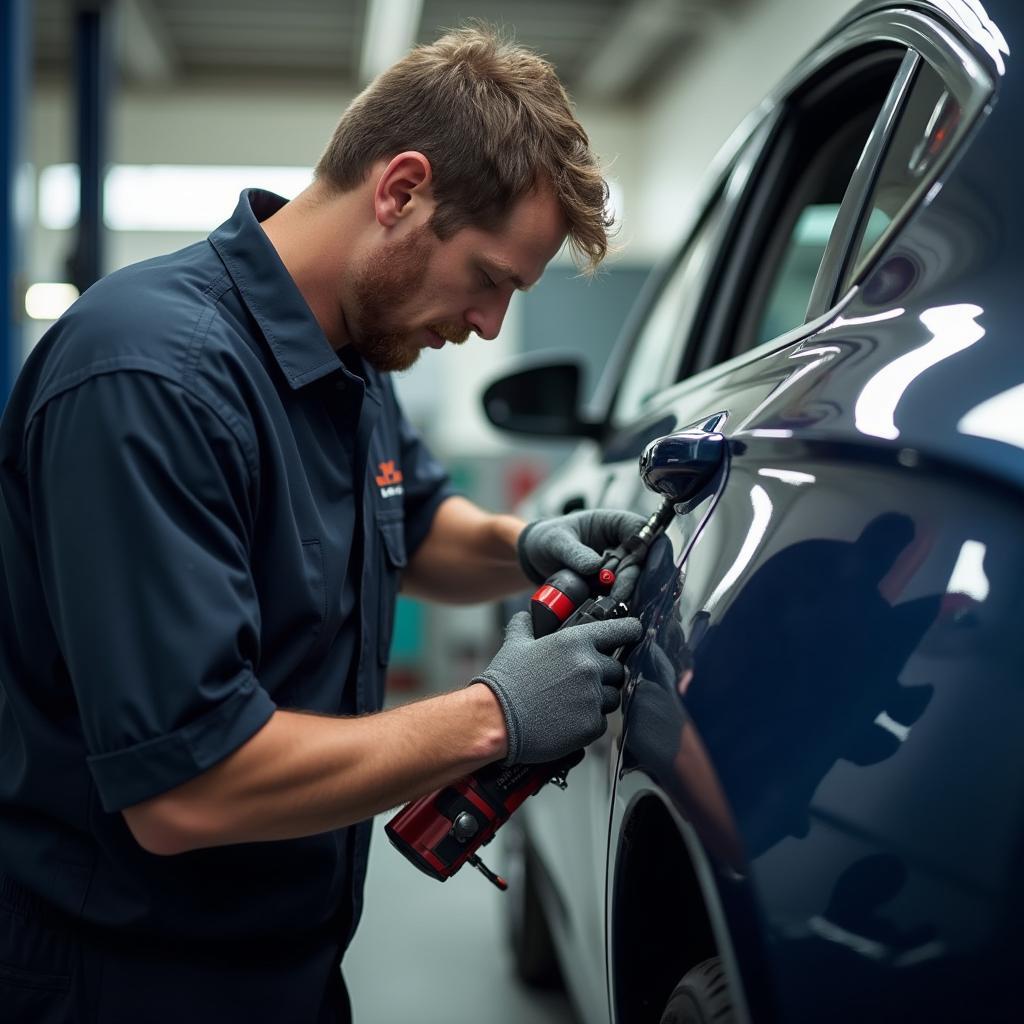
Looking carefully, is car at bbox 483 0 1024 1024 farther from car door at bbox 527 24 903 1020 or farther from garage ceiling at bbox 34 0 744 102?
garage ceiling at bbox 34 0 744 102

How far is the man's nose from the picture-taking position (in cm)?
145

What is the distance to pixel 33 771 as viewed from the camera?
1232mm

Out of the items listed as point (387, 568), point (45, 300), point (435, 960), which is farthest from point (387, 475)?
point (45, 300)

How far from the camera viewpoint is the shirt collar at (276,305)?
4.23ft

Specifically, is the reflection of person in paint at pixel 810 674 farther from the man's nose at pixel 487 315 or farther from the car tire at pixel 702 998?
the man's nose at pixel 487 315

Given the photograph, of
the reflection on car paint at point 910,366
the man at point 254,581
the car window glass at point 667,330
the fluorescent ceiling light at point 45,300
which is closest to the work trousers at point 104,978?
the man at point 254,581

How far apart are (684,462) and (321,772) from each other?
452mm

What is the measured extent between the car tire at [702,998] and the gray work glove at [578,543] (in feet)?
1.28

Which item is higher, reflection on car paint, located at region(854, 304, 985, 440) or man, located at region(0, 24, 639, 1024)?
reflection on car paint, located at region(854, 304, 985, 440)

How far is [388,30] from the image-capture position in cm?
743

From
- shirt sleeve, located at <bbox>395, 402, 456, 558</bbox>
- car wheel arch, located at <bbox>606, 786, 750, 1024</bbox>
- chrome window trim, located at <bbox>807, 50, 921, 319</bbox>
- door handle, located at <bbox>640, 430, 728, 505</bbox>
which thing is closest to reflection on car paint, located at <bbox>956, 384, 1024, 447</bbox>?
door handle, located at <bbox>640, 430, 728, 505</bbox>

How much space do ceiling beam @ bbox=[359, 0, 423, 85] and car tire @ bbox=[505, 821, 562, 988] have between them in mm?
5336

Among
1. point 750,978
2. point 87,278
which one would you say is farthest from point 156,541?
point 87,278

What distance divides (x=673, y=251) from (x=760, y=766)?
158cm
